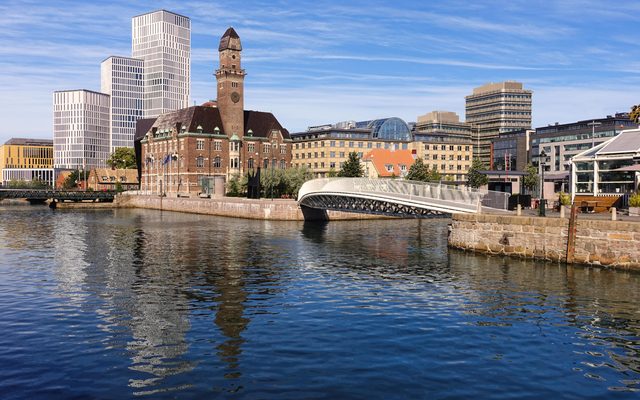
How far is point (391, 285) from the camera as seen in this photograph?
3441cm

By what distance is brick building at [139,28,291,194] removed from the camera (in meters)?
131

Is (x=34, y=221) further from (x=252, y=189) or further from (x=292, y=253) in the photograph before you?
(x=292, y=253)

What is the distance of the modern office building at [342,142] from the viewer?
543 feet

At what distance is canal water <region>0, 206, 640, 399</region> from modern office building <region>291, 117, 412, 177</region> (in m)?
120

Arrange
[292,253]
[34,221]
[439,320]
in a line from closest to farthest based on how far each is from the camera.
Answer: [439,320]
[292,253]
[34,221]

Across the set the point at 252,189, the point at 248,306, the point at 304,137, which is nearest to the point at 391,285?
the point at 248,306

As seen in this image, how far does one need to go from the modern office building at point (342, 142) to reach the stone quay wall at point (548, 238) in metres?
114

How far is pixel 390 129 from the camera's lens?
6850 inches

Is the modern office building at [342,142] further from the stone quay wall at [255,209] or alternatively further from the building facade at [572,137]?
the stone quay wall at [255,209]

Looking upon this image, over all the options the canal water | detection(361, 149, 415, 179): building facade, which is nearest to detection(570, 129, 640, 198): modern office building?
the canal water

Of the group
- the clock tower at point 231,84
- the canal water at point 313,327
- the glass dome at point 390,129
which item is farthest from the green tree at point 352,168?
the canal water at point 313,327

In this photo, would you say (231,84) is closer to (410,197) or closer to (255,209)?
(255,209)

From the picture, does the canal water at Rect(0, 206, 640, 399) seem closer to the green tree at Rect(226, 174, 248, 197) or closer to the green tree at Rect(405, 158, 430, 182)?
the green tree at Rect(226, 174, 248, 197)

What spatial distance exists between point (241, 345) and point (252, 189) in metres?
86.9
